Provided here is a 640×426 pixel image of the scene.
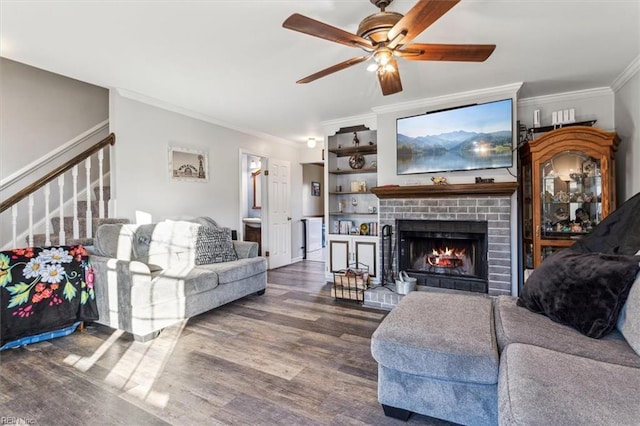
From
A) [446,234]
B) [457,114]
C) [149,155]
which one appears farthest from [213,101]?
[446,234]

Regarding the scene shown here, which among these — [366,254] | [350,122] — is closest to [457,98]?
[350,122]

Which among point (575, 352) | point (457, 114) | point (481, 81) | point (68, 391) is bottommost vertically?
point (68, 391)

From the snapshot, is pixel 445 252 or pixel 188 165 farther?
pixel 188 165

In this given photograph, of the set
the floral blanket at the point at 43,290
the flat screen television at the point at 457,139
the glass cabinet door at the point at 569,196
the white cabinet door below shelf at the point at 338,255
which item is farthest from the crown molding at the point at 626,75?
the floral blanket at the point at 43,290

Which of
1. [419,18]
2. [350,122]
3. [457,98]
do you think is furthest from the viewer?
[350,122]

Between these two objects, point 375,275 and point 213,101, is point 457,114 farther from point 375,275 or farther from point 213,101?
point 213,101

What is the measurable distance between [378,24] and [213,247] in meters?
2.83

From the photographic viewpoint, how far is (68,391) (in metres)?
1.93

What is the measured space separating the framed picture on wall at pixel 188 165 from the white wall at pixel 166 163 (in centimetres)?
6

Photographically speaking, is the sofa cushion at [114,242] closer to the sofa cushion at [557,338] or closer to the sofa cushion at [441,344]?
the sofa cushion at [441,344]

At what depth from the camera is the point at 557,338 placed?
60.5 inches

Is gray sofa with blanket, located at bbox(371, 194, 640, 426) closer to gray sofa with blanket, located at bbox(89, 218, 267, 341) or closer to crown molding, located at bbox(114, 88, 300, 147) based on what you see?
gray sofa with blanket, located at bbox(89, 218, 267, 341)

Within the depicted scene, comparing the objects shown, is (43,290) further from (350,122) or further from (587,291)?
(350,122)

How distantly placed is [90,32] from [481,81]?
3.54 meters
